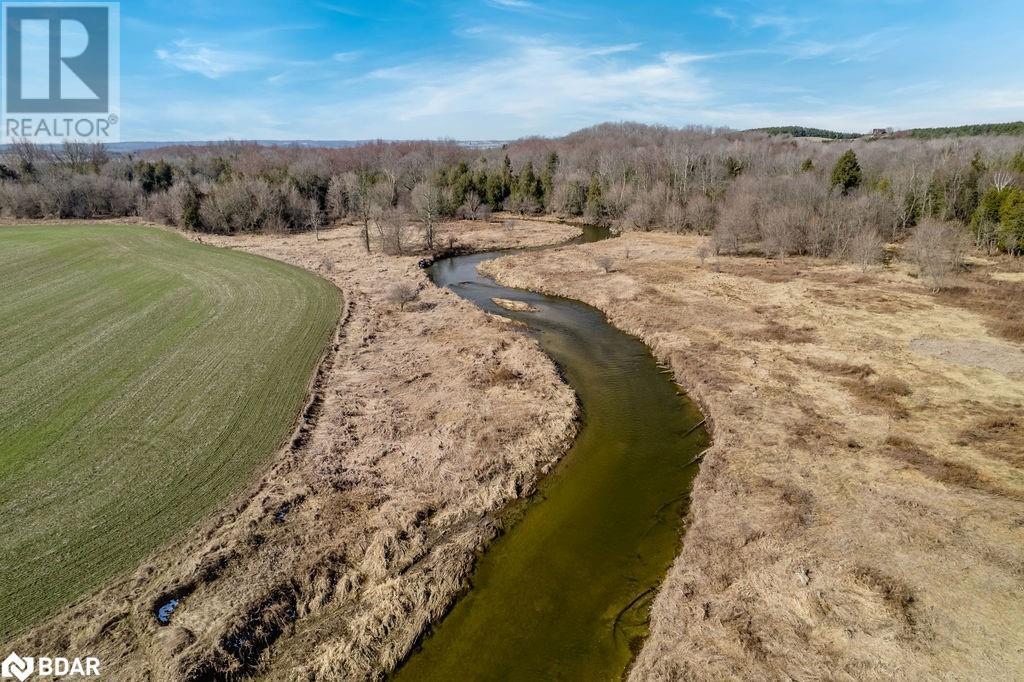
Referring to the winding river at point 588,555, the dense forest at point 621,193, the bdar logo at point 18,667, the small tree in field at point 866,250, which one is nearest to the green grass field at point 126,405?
the bdar logo at point 18,667

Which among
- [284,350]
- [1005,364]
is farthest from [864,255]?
[284,350]

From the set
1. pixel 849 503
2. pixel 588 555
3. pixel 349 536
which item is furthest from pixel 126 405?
pixel 849 503

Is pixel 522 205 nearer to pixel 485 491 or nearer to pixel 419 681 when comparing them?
pixel 485 491

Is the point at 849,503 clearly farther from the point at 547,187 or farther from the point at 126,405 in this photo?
the point at 547,187

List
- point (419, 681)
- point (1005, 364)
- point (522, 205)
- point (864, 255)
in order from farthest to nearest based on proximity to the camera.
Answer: point (522, 205) < point (864, 255) < point (1005, 364) < point (419, 681)

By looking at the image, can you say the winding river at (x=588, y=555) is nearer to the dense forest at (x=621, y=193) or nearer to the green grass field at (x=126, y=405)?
the green grass field at (x=126, y=405)

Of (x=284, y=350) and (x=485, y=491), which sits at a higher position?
(x=284, y=350)

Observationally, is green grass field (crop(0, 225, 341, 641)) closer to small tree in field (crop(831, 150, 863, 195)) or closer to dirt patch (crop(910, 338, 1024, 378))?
dirt patch (crop(910, 338, 1024, 378))
